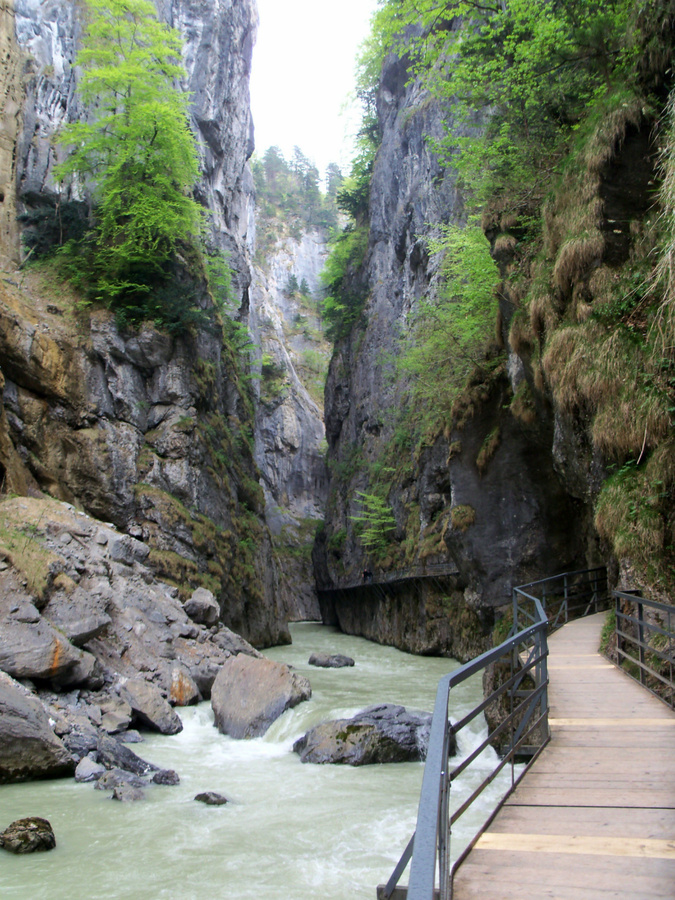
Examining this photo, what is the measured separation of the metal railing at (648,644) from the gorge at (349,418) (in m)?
0.46

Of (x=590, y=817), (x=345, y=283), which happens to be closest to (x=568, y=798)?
(x=590, y=817)

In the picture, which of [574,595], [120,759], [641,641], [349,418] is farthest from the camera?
[349,418]

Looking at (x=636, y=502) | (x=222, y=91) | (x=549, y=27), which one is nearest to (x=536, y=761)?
(x=636, y=502)

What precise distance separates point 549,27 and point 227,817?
A: 45.4 ft

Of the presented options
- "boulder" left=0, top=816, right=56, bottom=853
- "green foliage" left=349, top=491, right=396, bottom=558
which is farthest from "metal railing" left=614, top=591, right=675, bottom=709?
"green foliage" left=349, top=491, right=396, bottom=558

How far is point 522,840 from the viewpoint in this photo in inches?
146

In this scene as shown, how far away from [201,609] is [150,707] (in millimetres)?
5579

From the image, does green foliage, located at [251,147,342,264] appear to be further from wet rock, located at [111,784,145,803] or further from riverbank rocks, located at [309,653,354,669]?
wet rock, located at [111,784,145,803]

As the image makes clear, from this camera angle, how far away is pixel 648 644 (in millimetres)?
7883

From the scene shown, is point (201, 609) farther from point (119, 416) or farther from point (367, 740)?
point (367, 740)

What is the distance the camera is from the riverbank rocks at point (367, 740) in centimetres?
1063

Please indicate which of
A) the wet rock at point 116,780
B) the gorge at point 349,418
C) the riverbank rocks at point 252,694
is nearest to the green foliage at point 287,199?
the gorge at point 349,418

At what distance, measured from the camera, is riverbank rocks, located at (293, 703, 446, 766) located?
10.6 m

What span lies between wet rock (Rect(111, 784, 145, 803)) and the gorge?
508 millimetres
